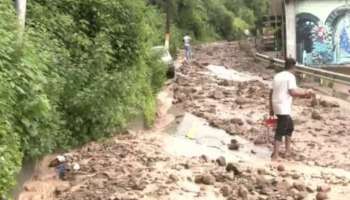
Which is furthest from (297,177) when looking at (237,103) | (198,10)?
(198,10)

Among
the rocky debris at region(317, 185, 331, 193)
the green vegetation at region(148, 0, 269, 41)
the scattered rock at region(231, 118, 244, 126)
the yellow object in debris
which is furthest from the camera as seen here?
the green vegetation at region(148, 0, 269, 41)

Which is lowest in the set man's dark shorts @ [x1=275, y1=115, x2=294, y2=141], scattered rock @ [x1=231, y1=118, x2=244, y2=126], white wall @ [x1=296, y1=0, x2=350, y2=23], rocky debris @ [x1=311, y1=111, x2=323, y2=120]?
rocky debris @ [x1=311, y1=111, x2=323, y2=120]

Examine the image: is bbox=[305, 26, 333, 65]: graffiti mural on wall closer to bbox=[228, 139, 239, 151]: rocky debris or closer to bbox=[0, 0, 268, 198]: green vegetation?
bbox=[0, 0, 268, 198]: green vegetation

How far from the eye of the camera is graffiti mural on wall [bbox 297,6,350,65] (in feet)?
104

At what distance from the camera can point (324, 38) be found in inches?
1249

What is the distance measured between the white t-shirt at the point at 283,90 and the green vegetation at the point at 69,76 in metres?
2.68

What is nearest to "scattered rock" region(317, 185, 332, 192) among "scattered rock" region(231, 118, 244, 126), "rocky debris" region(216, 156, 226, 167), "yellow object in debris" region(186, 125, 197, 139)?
"rocky debris" region(216, 156, 226, 167)

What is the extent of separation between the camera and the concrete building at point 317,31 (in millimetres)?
31578

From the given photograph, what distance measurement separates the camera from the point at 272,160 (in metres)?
11.5

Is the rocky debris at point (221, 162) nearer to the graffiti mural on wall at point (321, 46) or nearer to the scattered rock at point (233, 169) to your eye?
the scattered rock at point (233, 169)

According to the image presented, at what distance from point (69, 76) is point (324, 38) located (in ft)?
Answer: 75.0

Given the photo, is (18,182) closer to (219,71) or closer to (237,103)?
(237,103)

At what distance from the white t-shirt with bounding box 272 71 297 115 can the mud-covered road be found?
90 cm

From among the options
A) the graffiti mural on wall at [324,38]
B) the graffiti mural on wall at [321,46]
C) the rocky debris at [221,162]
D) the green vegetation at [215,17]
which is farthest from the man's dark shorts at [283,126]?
the green vegetation at [215,17]
